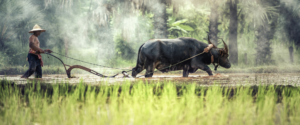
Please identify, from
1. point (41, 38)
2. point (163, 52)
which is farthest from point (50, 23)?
point (163, 52)

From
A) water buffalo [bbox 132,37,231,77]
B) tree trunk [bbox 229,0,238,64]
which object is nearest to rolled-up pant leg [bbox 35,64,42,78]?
water buffalo [bbox 132,37,231,77]

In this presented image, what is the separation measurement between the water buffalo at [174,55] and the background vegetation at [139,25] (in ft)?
13.5

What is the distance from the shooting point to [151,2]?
11.1 m

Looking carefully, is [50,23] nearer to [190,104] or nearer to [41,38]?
[41,38]

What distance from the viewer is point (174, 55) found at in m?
7.16

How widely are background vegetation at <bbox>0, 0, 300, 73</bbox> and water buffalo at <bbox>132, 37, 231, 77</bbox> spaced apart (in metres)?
4.10

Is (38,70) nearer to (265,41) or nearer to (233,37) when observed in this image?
(233,37)

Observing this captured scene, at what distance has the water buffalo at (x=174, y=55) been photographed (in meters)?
6.96

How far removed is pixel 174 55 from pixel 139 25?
8.12 meters

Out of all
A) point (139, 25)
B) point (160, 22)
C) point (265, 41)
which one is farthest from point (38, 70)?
point (265, 41)

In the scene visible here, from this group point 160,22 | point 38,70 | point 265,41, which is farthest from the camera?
point 265,41

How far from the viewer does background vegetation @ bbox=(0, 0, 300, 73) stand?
1149 cm

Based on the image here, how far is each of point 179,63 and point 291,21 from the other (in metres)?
9.24

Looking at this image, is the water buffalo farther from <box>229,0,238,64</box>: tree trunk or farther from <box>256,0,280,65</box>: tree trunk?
<box>256,0,280,65</box>: tree trunk
